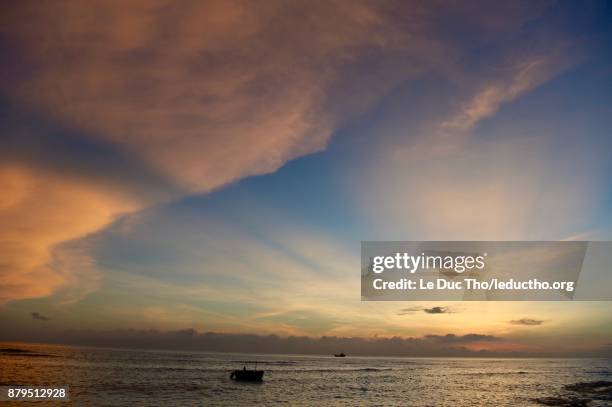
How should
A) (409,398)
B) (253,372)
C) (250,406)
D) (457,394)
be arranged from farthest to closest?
(253,372) < (457,394) < (409,398) < (250,406)

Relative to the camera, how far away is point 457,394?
69.8 m

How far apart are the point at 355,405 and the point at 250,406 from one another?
13.2m

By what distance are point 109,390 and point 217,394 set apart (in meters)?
16.2

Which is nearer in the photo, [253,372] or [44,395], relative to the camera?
[44,395]

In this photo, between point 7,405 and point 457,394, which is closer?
point 7,405

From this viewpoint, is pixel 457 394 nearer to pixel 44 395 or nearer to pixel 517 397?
pixel 517 397

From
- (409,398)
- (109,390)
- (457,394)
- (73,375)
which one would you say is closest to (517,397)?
(457,394)

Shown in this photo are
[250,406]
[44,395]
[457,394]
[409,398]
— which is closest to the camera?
[44,395]

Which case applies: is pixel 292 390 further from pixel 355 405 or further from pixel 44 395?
pixel 44 395

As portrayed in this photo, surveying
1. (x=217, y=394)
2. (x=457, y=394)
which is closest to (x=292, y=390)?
(x=217, y=394)

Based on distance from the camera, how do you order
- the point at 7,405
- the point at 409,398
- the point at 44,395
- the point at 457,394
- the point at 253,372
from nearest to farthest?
the point at 7,405 < the point at 44,395 < the point at 409,398 < the point at 457,394 < the point at 253,372

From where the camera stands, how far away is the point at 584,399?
57.2 metres

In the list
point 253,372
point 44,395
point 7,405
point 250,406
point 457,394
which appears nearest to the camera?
point 7,405

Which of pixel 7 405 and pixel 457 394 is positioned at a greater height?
pixel 7 405
